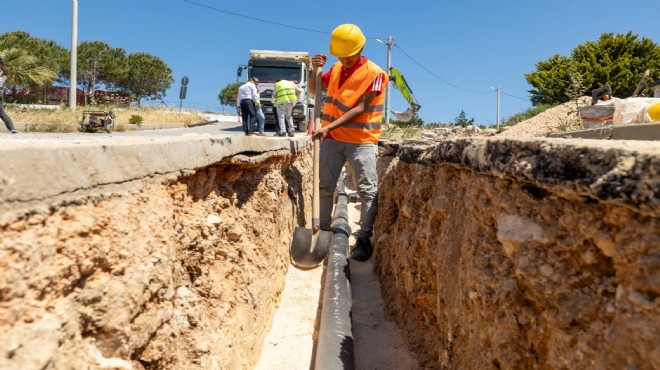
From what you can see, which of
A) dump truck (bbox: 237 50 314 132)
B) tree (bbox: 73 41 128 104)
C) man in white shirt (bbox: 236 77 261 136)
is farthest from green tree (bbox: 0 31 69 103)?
man in white shirt (bbox: 236 77 261 136)

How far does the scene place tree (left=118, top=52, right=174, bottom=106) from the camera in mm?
34344

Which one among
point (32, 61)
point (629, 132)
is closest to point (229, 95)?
point (32, 61)

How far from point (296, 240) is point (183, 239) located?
83.3 inches

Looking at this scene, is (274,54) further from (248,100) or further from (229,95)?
(229,95)

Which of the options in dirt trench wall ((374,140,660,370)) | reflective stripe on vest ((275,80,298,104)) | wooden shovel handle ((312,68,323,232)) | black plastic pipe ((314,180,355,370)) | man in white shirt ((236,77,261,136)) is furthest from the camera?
reflective stripe on vest ((275,80,298,104))

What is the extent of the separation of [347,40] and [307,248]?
72.9 inches

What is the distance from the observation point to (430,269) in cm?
262

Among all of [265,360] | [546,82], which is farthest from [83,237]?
[546,82]

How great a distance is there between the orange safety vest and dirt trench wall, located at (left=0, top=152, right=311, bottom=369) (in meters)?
1.48

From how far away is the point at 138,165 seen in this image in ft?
5.39

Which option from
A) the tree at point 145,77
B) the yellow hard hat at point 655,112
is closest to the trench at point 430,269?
the yellow hard hat at point 655,112

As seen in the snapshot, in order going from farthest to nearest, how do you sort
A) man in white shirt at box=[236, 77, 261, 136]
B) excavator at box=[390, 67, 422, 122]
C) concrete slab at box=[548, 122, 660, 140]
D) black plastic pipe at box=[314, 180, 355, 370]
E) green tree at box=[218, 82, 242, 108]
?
green tree at box=[218, 82, 242, 108] → excavator at box=[390, 67, 422, 122] → man in white shirt at box=[236, 77, 261, 136] → concrete slab at box=[548, 122, 660, 140] → black plastic pipe at box=[314, 180, 355, 370]

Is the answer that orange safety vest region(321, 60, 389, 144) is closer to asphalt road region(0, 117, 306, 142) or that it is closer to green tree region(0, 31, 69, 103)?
asphalt road region(0, 117, 306, 142)

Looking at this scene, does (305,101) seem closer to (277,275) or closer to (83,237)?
(277,275)
